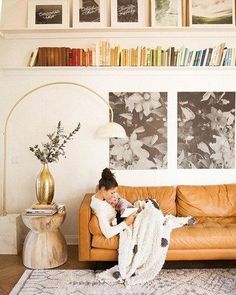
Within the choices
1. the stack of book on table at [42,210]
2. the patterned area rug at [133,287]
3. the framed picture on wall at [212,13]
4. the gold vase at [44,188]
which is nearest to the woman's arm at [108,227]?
the patterned area rug at [133,287]

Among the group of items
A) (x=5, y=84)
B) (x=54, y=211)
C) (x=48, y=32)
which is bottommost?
(x=54, y=211)

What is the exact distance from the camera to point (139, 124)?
13.5 ft

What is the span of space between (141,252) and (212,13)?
290 cm

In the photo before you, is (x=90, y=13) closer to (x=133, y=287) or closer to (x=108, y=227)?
(x=108, y=227)

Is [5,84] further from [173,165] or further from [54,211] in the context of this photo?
[173,165]

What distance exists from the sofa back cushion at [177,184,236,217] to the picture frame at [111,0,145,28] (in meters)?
2.04

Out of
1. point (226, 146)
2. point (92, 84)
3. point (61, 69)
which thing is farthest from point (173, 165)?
point (61, 69)

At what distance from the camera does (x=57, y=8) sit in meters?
4.03

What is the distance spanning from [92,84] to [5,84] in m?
1.07

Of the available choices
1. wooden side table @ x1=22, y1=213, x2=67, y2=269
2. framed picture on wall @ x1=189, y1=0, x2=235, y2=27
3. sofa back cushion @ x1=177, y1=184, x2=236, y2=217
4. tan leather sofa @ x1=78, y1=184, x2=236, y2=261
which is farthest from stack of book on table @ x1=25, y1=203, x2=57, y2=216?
framed picture on wall @ x1=189, y1=0, x2=235, y2=27

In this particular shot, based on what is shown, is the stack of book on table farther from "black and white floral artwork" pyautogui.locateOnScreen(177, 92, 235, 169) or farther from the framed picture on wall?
the framed picture on wall

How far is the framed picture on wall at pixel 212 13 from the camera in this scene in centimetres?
399

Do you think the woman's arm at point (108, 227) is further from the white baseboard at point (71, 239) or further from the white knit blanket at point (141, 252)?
the white baseboard at point (71, 239)

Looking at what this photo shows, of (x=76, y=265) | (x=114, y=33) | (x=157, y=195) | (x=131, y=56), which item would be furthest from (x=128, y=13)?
(x=76, y=265)
